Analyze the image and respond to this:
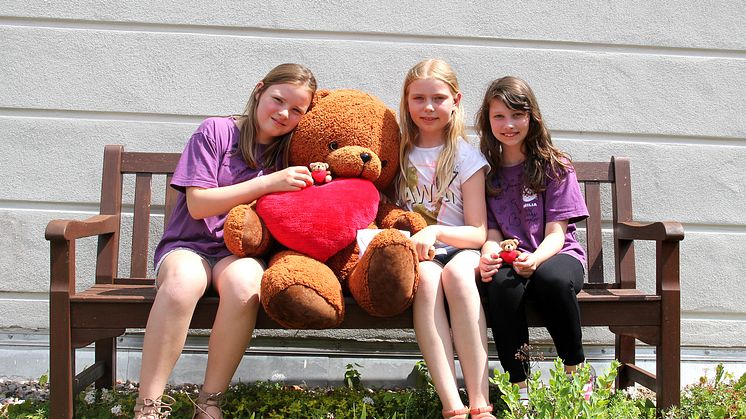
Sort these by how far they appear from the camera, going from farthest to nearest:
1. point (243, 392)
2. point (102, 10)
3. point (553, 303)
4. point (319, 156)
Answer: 1. point (102, 10)
2. point (243, 392)
3. point (319, 156)
4. point (553, 303)

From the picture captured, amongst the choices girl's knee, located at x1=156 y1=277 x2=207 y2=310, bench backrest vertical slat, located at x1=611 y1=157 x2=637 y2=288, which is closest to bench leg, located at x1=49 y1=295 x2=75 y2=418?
girl's knee, located at x1=156 y1=277 x2=207 y2=310

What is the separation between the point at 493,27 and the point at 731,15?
1180 mm

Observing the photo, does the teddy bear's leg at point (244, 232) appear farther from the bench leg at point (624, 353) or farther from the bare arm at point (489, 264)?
the bench leg at point (624, 353)

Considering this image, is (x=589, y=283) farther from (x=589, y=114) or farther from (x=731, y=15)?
(x=731, y=15)

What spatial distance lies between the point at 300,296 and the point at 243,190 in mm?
532

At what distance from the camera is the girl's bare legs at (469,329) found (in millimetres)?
2402

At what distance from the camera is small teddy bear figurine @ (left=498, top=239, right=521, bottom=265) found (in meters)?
2.53

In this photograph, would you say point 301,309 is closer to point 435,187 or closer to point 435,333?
point 435,333

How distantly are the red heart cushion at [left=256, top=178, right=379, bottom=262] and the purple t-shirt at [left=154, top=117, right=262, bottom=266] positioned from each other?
24 centimetres

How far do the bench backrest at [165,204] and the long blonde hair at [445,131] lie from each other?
0.70 metres

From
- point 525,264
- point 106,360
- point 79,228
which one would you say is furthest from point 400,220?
point 106,360

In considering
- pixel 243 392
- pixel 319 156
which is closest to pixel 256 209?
pixel 319 156

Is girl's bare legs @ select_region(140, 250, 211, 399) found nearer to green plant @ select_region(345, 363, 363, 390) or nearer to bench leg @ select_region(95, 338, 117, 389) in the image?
bench leg @ select_region(95, 338, 117, 389)

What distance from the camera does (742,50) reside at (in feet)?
11.1
